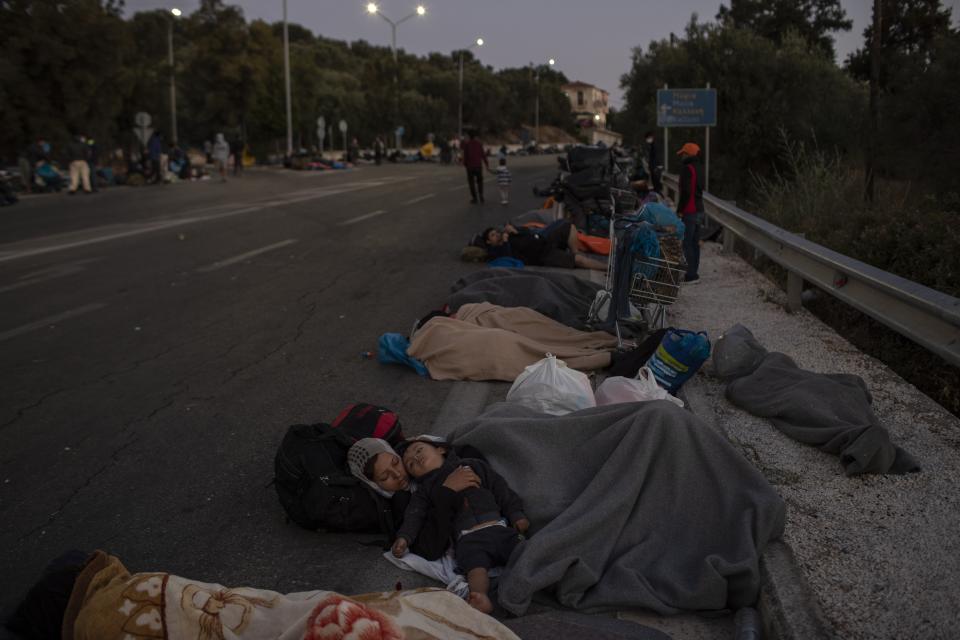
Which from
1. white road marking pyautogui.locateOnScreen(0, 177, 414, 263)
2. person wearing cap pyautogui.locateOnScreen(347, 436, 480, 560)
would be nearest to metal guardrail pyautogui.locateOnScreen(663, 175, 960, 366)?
person wearing cap pyautogui.locateOnScreen(347, 436, 480, 560)

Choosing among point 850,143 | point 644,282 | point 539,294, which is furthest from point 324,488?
point 850,143

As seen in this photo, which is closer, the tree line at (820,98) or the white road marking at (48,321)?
the white road marking at (48,321)

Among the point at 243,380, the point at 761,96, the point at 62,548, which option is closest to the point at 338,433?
the point at 62,548

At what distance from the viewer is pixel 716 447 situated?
3742mm

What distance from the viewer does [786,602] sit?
3023 mm

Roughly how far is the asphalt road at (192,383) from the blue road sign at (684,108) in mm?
8702

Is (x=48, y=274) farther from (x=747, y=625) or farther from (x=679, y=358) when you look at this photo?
(x=747, y=625)

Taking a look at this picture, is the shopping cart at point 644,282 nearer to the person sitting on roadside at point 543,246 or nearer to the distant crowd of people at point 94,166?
the person sitting on roadside at point 543,246

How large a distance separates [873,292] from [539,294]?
129 inches

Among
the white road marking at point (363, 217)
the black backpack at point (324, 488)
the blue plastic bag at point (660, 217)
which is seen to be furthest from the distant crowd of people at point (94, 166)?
the black backpack at point (324, 488)

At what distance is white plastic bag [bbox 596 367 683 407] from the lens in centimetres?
511

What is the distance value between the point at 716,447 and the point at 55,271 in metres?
10.3

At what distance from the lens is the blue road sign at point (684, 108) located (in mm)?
20703

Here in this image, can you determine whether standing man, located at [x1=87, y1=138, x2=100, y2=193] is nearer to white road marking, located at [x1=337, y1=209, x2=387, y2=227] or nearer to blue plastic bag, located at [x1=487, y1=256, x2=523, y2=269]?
white road marking, located at [x1=337, y1=209, x2=387, y2=227]
